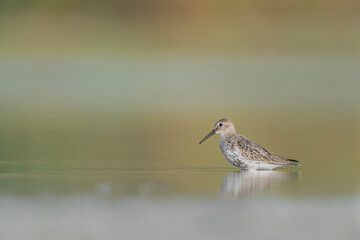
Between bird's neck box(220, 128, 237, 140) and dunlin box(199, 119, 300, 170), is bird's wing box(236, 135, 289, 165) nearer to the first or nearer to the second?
dunlin box(199, 119, 300, 170)

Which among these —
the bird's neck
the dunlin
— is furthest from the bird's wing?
the bird's neck

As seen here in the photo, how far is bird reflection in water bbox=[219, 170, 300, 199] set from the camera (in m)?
9.23

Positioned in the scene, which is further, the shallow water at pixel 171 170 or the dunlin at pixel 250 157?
the dunlin at pixel 250 157

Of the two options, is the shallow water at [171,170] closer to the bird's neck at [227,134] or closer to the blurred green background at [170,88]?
the blurred green background at [170,88]

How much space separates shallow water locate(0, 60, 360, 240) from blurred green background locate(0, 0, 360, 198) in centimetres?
5

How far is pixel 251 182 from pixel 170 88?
74.0 feet

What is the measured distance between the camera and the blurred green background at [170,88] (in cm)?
1178

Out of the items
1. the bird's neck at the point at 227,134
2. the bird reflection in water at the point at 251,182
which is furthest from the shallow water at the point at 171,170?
the bird's neck at the point at 227,134

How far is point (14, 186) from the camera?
31.9 feet

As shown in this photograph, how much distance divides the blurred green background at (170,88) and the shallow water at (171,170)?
0.15 feet

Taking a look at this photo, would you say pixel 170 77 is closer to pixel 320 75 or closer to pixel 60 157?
pixel 320 75

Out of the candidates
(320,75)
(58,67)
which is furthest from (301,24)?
(58,67)

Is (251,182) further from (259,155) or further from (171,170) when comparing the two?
(171,170)

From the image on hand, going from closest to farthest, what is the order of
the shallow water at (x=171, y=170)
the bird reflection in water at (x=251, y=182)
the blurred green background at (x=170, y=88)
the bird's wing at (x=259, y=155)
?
1. the shallow water at (x=171, y=170)
2. the bird reflection in water at (x=251, y=182)
3. the bird's wing at (x=259, y=155)
4. the blurred green background at (x=170, y=88)
